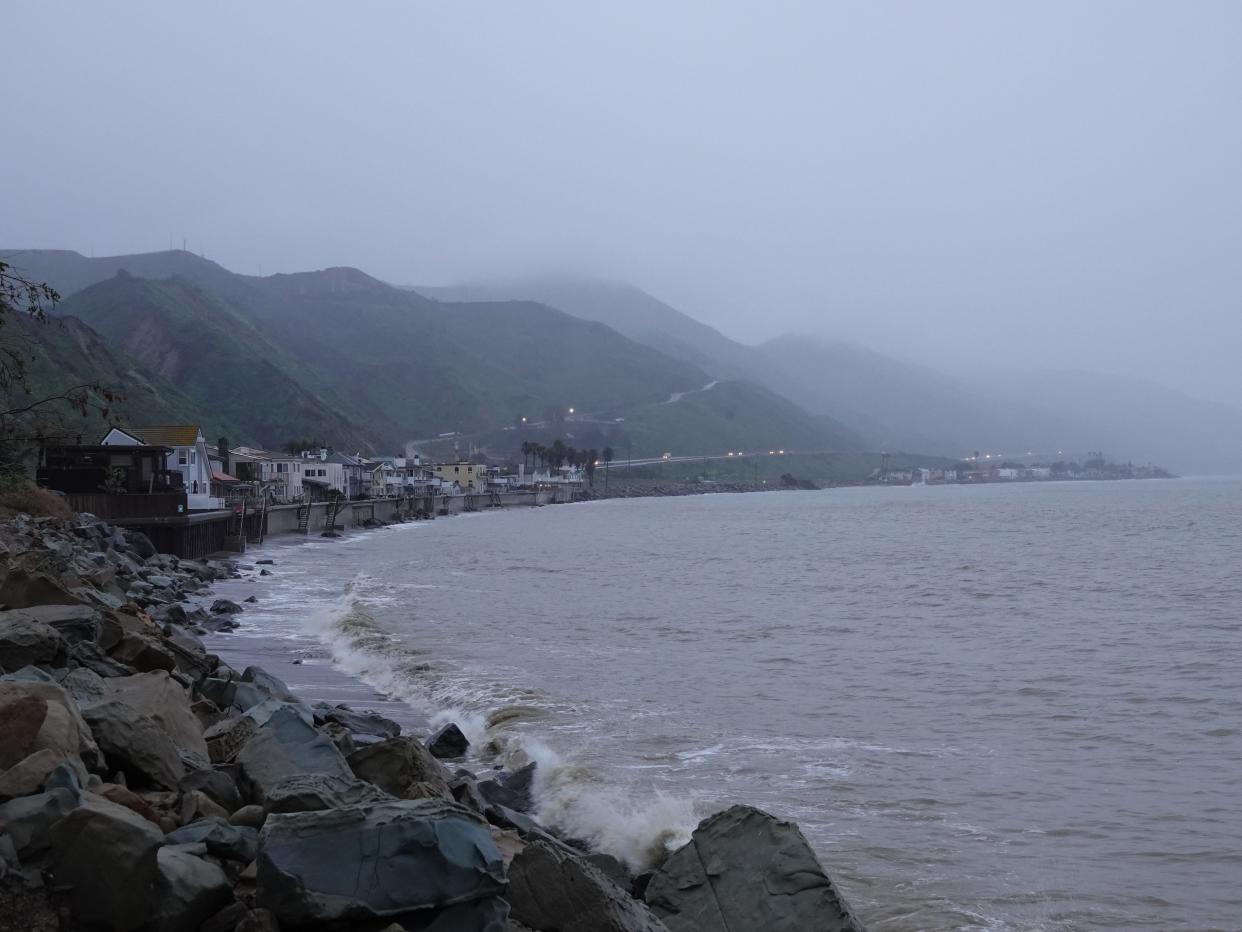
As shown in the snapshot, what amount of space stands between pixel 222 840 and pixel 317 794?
64cm

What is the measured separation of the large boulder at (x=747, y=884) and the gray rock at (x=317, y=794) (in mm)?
2285

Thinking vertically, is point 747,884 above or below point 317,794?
below

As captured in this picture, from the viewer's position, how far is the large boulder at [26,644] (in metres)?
11.3

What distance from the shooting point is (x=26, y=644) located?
37.7 ft

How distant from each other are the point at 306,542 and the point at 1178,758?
6789 centimetres

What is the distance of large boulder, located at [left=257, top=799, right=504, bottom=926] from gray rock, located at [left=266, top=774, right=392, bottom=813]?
488 mm

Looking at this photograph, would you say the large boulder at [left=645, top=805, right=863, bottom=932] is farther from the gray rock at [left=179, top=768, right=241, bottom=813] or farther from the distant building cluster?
the distant building cluster

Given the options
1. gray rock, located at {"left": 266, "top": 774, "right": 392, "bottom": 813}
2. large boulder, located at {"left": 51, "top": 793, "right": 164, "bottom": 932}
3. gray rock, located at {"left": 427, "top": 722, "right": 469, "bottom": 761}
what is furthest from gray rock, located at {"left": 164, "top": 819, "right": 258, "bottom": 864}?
gray rock, located at {"left": 427, "top": 722, "right": 469, "bottom": 761}

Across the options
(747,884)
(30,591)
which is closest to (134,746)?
(747,884)

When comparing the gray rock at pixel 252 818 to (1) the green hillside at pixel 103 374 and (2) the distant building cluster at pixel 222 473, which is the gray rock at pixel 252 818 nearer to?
(2) the distant building cluster at pixel 222 473

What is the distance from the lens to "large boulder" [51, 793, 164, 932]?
20.2ft

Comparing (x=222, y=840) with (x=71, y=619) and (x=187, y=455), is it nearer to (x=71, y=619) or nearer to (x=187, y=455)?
(x=71, y=619)

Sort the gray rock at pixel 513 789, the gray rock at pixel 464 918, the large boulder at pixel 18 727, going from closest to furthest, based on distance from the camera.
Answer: the gray rock at pixel 464 918 < the large boulder at pixel 18 727 < the gray rock at pixel 513 789

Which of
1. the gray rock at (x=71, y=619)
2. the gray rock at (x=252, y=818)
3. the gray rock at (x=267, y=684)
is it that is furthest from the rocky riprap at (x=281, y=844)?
the gray rock at (x=267, y=684)
